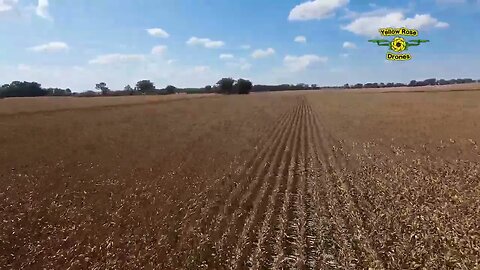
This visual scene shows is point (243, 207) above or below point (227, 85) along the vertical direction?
below

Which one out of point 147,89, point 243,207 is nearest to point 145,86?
point 147,89

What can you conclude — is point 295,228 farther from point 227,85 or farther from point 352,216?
point 227,85

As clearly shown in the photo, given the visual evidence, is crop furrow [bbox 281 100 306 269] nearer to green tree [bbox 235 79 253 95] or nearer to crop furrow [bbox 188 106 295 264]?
crop furrow [bbox 188 106 295 264]

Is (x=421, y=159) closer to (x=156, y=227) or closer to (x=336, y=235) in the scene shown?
(x=336, y=235)

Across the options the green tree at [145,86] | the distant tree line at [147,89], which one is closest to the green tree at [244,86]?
the distant tree line at [147,89]

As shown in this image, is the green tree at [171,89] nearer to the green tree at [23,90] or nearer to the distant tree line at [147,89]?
the distant tree line at [147,89]

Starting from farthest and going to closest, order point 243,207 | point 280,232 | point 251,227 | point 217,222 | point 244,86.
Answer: point 244,86 → point 243,207 → point 217,222 → point 251,227 → point 280,232
